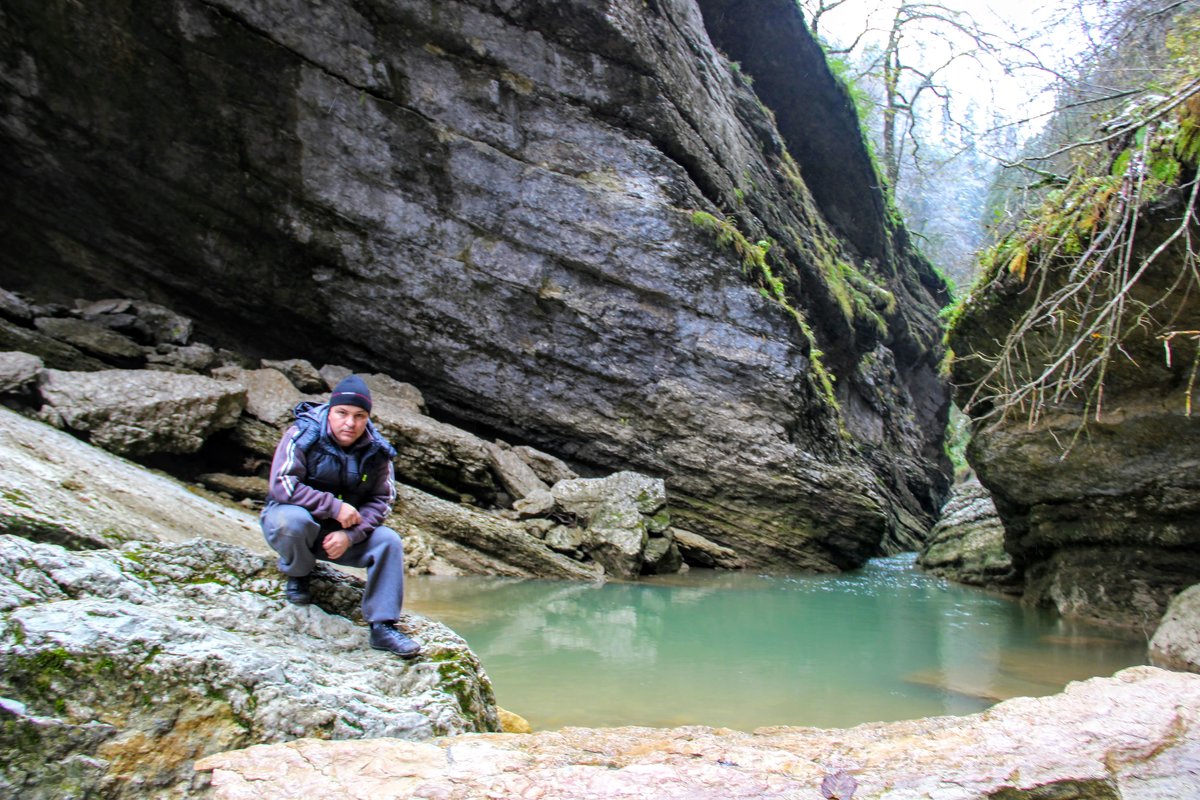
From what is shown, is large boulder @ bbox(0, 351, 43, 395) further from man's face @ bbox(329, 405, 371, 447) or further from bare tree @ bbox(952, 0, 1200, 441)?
bare tree @ bbox(952, 0, 1200, 441)

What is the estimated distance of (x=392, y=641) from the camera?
320 centimetres

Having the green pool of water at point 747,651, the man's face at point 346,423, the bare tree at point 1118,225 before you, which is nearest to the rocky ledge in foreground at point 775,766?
the man's face at point 346,423

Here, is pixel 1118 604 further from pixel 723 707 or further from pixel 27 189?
pixel 27 189

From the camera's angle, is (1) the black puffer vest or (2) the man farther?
(1) the black puffer vest

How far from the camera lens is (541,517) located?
445 inches

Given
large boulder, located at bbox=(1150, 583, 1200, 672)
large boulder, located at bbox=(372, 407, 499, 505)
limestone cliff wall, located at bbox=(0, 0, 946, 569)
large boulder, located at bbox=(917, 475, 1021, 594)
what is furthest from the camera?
large boulder, located at bbox=(917, 475, 1021, 594)

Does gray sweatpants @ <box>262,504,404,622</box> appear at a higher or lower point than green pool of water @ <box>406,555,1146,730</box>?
higher

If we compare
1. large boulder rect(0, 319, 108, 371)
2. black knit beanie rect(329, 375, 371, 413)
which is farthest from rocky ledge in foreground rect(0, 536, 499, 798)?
large boulder rect(0, 319, 108, 371)

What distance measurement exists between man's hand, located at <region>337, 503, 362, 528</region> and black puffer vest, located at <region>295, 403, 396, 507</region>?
22 cm

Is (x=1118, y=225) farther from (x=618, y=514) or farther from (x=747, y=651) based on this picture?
(x=618, y=514)

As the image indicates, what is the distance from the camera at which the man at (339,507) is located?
3.25 meters

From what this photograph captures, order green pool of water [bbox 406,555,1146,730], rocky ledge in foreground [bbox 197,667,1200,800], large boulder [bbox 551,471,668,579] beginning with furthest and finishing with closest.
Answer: large boulder [bbox 551,471,668,579], green pool of water [bbox 406,555,1146,730], rocky ledge in foreground [bbox 197,667,1200,800]

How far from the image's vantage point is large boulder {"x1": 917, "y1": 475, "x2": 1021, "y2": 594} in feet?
39.8

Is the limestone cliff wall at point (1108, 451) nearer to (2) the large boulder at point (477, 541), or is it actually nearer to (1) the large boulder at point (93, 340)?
(2) the large boulder at point (477, 541)
